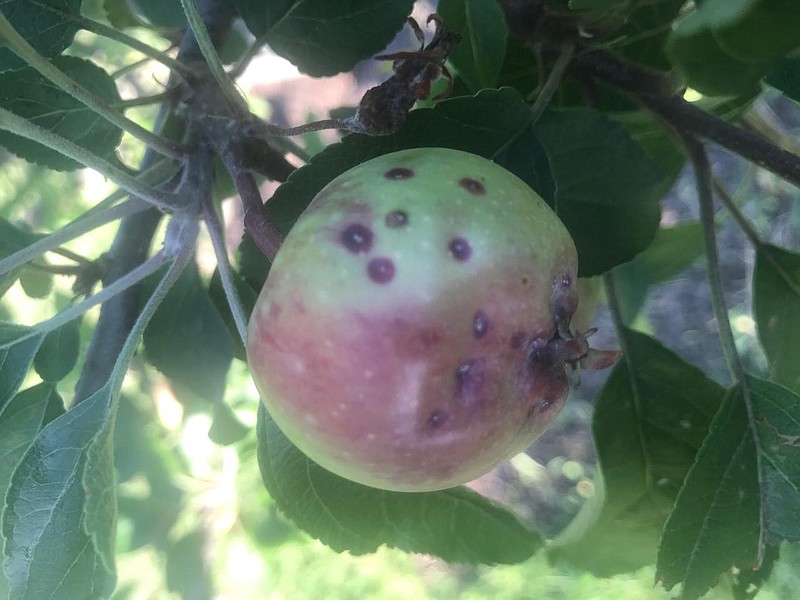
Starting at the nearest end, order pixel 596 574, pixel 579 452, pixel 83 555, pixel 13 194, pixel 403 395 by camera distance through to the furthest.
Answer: pixel 403 395 → pixel 83 555 → pixel 596 574 → pixel 13 194 → pixel 579 452

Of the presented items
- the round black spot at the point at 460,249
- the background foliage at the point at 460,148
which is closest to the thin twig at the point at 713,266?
the background foliage at the point at 460,148

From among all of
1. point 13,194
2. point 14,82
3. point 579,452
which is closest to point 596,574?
point 14,82

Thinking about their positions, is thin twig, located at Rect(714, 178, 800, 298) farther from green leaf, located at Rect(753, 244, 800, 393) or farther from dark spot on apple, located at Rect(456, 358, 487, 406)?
dark spot on apple, located at Rect(456, 358, 487, 406)

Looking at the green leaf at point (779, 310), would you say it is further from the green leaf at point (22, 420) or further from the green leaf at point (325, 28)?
the green leaf at point (22, 420)

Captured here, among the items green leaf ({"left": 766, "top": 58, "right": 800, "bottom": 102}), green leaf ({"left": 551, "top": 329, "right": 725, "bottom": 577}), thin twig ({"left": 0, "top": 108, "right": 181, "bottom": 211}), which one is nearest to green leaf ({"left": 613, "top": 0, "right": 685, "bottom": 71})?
green leaf ({"left": 766, "top": 58, "right": 800, "bottom": 102})

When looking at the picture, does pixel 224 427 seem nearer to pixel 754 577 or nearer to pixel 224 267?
pixel 224 267

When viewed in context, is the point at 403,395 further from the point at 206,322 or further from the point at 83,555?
the point at 206,322
